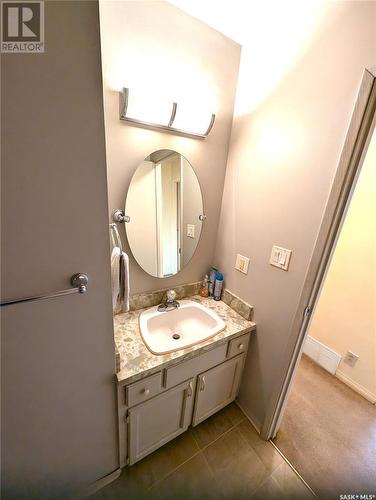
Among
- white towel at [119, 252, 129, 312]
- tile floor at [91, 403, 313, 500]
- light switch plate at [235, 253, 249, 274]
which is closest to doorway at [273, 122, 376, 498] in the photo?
tile floor at [91, 403, 313, 500]

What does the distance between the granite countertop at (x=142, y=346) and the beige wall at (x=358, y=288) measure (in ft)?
3.63

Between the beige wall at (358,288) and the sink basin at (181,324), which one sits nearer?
the sink basin at (181,324)

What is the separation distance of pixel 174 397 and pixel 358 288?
5.61 feet

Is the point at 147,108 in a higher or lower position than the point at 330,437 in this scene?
higher

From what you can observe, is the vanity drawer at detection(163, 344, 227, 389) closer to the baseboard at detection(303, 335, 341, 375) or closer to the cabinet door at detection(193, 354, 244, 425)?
the cabinet door at detection(193, 354, 244, 425)

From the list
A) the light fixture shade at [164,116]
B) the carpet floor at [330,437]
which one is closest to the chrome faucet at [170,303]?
the light fixture shade at [164,116]

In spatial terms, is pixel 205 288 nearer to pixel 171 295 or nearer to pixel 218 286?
pixel 218 286

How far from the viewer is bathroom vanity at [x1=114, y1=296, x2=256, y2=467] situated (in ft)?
2.99

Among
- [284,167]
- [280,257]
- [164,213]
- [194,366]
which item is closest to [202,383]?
[194,366]

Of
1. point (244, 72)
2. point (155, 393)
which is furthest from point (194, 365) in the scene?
point (244, 72)

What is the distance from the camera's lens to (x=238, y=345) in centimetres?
125

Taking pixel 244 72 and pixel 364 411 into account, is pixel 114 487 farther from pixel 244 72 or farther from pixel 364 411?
pixel 244 72

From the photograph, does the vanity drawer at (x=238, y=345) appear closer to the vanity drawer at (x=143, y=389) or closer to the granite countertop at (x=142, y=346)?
the granite countertop at (x=142, y=346)

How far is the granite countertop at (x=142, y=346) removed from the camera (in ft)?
2.87
